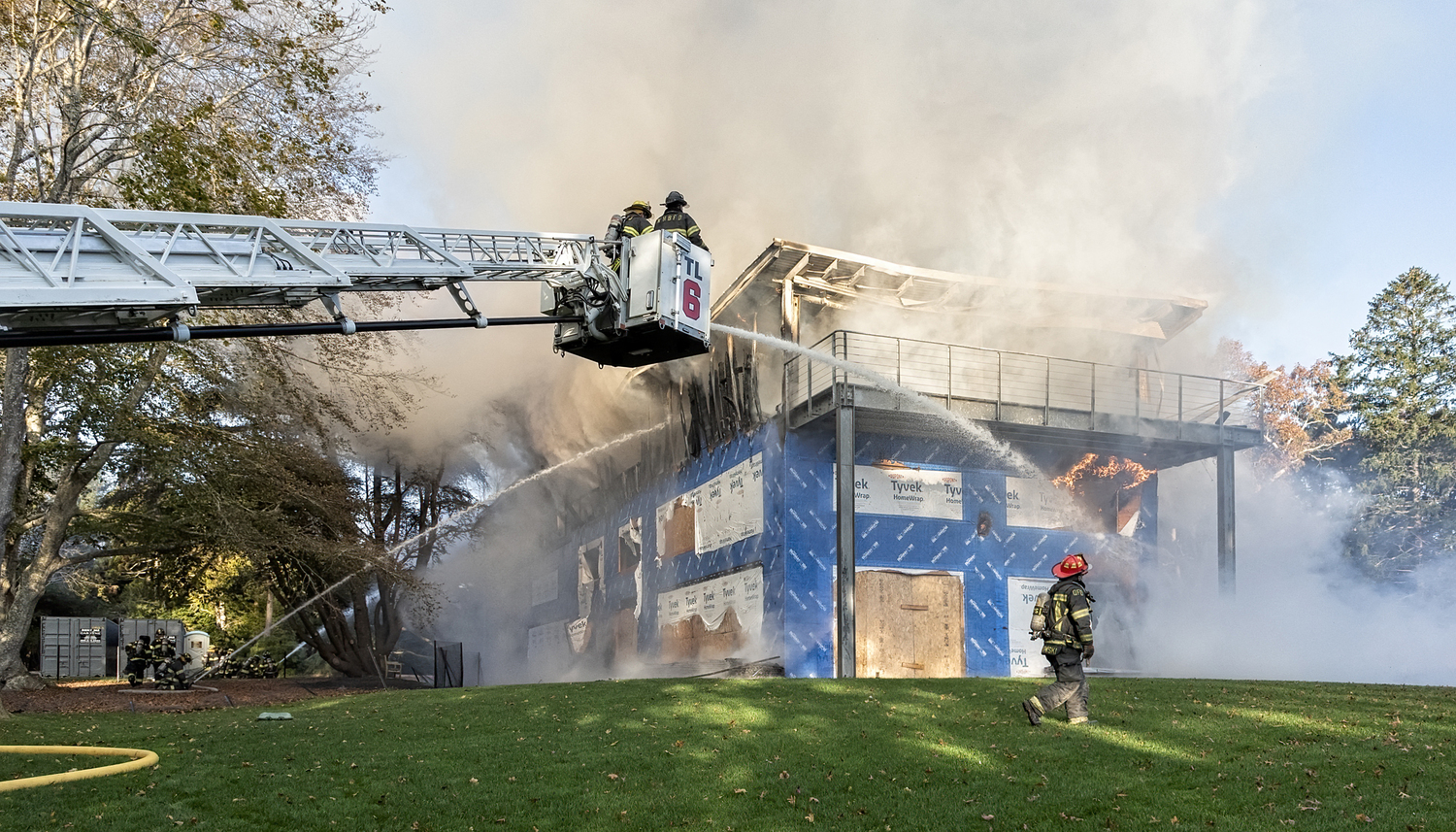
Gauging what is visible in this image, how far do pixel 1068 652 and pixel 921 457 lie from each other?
11960mm

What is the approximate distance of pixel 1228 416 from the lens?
75.4ft

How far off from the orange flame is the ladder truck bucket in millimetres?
15642

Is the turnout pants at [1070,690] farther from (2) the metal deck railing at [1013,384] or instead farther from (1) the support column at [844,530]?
(2) the metal deck railing at [1013,384]

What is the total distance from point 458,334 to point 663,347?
2354 centimetres

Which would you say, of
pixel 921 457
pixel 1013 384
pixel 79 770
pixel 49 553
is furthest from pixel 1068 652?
pixel 49 553

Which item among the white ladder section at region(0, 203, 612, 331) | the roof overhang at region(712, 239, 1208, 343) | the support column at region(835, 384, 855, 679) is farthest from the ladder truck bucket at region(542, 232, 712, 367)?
the roof overhang at region(712, 239, 1208, 343)

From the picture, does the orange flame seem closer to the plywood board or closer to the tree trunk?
the plywood board

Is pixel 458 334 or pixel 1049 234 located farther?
pixel 458 334

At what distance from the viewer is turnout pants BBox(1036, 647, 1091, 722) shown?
1004 cm

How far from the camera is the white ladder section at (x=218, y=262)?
232 inches

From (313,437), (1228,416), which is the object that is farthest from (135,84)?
(1228,416)

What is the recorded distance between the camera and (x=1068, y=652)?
Result: 1005 centimetres

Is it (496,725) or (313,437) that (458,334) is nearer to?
(313,437)

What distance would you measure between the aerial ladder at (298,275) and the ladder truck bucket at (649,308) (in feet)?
0.04
